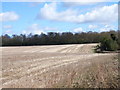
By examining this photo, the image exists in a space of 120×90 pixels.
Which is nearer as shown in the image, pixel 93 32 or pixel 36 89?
pixel 36 89

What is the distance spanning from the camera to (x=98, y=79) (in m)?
10.8

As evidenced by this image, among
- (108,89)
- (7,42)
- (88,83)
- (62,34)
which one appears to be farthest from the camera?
(62,34)

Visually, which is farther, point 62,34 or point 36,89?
point 62,34

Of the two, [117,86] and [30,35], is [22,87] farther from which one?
[30,35]

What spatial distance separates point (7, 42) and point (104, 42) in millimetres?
45679

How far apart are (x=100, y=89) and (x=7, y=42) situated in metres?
88.1

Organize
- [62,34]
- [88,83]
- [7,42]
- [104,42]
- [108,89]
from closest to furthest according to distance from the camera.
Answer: [108,89] < [88,83] < [104,42] < [7,42] < [62,34]

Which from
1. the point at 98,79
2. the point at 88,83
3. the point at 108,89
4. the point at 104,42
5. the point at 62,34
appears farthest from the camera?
the point at 62,34

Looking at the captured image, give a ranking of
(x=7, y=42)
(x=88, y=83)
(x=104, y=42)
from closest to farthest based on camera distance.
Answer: (x=88, y=83) < (x=104, y=42) < (x=7, y=42)

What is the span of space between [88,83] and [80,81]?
1.73 feet

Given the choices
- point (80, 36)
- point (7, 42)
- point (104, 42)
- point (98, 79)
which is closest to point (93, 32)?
point (80, 36)

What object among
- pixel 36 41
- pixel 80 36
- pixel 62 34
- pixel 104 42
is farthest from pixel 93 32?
pixel 104 42

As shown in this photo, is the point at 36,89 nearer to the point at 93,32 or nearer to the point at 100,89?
the point at 100,89

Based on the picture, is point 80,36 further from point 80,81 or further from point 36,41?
point 80,81
